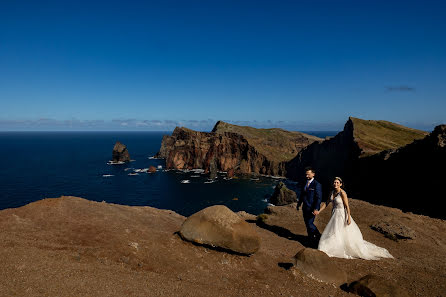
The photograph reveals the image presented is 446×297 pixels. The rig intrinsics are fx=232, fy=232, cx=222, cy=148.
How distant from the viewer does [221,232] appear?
10781 mm

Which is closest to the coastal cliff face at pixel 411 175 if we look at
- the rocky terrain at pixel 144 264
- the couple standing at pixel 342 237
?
the rocky terrain at pixel 144 264

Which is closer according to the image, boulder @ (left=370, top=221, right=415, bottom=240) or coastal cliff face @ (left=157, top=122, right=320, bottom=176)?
A: boulder @ (left=370, top=221, right=415, bottom=240)

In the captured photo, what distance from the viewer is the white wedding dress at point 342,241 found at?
11320 millimetres

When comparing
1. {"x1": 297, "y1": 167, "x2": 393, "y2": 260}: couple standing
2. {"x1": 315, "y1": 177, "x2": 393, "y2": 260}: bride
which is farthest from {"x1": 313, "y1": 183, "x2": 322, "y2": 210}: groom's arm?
{"x1": 315, "y1": 177, "x2": 393, "y2": 260}: bride

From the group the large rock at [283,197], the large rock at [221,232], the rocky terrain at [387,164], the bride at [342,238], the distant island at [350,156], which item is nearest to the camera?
the large rock at [221,232]

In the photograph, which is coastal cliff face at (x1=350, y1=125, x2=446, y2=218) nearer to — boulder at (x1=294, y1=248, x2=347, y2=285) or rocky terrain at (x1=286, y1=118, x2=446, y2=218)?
rocky terrain at (x1=286, y1=118, x2=446, y2=218)

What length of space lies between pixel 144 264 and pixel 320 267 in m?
7.02

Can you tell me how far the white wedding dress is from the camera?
37.1 feet

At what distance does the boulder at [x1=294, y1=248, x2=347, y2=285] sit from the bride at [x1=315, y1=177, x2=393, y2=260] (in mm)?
2024

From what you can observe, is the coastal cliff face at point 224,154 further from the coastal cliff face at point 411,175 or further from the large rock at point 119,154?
the coastal cliff face at point 411,175

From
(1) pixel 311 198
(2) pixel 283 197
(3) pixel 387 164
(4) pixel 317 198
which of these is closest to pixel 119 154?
(2) pixel 283 197

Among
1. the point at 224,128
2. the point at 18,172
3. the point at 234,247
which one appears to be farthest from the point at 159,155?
the point at 234,247

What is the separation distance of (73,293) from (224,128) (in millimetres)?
144605

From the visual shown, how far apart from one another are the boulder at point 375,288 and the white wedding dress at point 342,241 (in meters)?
2.80
